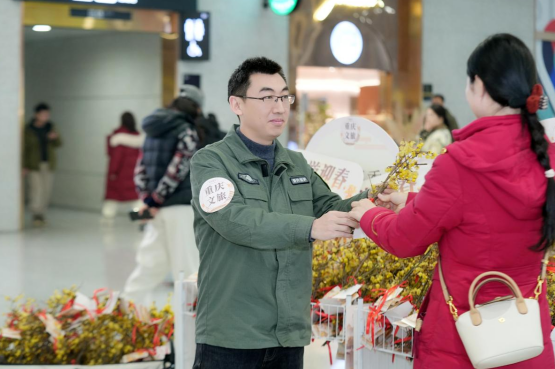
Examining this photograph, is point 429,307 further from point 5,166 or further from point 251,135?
point 5,166

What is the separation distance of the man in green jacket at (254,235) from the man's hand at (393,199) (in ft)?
0.89

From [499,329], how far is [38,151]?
382 inches

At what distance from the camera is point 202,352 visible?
2.09m

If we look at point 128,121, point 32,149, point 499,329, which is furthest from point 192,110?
point 32,149

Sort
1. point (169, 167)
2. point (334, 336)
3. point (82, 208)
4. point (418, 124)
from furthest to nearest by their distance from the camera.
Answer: point (82, 208), point (418, 124), point (169, 167), point (334, 336)

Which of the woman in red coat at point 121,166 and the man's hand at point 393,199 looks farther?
the woman in red coat at point 121,166

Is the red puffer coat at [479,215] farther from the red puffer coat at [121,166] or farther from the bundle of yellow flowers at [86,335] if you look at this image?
the red puffer coat at [121,166]

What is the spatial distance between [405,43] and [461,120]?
150 centimetres

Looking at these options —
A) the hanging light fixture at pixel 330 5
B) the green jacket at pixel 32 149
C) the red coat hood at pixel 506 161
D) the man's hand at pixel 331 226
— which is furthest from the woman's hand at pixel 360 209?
the green jacket at pixel 32 149

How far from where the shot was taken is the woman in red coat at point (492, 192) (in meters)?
1.69

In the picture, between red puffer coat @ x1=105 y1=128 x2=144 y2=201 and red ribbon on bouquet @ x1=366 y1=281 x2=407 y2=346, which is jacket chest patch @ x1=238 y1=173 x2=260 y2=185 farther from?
red puffer coat @ x1=105 y1=128 x2=144 y2=201

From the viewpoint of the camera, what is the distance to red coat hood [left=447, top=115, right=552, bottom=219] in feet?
5.48

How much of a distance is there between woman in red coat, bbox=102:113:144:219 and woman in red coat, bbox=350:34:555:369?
8770 mm

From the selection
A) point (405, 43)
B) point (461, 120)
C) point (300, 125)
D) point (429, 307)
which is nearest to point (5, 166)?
point (300, 125)
